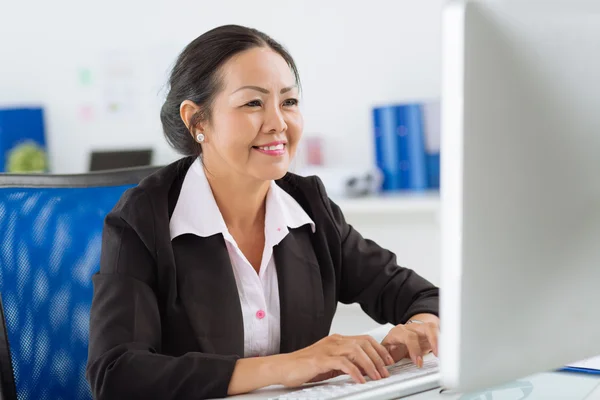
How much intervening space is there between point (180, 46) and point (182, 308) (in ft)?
7.78

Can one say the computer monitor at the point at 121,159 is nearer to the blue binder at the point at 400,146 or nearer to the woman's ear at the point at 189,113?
the blue binder at the point at 400,146

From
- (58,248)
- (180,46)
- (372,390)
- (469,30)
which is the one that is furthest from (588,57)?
(180,46)

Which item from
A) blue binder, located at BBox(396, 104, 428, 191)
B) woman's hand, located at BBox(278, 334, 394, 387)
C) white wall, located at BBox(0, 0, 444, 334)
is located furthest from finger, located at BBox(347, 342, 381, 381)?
blue binder, located at BBox(396, 104, 428, 191)

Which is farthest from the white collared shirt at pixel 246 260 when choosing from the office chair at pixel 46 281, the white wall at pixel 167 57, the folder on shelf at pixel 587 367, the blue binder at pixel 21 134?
the blue binder at pixel 21 134

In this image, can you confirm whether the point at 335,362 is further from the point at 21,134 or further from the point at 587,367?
the point at 21,134

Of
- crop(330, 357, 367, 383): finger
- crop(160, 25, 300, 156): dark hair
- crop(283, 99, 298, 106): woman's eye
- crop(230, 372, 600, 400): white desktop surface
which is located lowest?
crop(230, 372, 600, 400): white desktop surface

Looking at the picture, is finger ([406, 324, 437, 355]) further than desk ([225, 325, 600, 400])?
Yes

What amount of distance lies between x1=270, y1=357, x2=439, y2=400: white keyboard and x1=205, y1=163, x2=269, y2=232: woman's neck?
1.41ft

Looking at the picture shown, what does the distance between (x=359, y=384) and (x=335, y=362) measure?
53 millimetres

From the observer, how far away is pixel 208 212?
51.0 inches


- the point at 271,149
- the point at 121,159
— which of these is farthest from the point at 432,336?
the point at 121,159

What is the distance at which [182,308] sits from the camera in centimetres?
125

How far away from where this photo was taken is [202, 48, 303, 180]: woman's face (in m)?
1.31

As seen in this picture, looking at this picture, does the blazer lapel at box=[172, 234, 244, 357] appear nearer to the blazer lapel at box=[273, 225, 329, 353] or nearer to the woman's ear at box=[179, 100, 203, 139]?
the blazer lapel at box=[273, 225, 329, 353]
